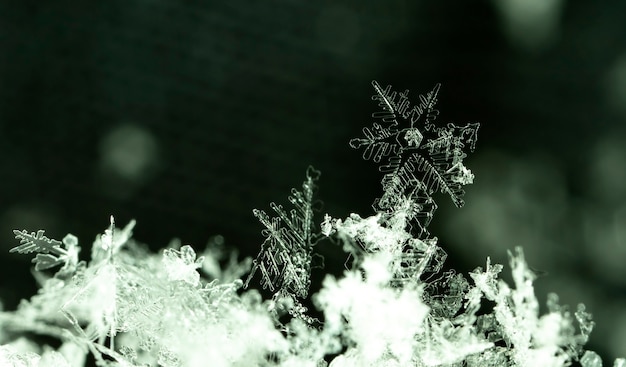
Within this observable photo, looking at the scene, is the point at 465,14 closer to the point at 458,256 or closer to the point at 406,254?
the point at 458,256

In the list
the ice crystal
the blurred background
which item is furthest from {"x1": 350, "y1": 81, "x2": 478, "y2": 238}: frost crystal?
the blurred background

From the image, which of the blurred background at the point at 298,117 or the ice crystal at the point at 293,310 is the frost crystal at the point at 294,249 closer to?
the ice crystal at the point at 293,310

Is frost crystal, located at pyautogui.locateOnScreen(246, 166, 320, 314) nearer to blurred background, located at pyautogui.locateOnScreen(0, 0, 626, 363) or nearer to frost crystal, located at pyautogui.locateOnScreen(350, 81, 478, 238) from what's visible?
frost crystal, located at pyautogui.locateOnScreen(350, 81, 478, 238)

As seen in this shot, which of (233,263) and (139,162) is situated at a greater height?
(139,162)

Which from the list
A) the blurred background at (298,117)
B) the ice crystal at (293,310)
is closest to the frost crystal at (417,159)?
the ice crystal at (293,310)

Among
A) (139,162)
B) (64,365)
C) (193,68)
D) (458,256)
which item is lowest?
(64,365)

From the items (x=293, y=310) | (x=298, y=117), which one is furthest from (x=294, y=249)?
(x=298, y=117)

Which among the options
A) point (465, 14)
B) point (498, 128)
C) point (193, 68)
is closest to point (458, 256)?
point (498, 128)

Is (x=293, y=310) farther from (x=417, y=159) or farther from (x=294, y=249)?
(x=417, y=159)
